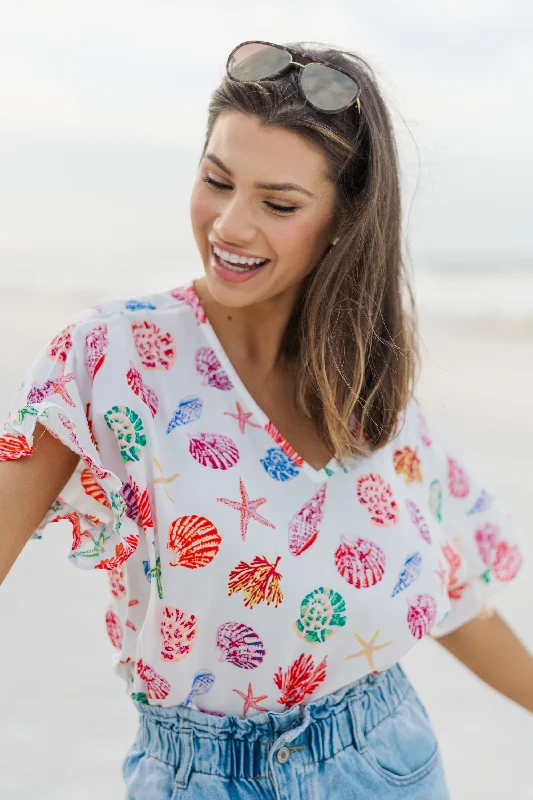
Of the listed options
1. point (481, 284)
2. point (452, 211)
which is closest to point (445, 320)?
point (452, 211)

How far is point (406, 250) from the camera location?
1.70 meters

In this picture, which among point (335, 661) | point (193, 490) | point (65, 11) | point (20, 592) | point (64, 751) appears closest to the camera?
point (193, 490)

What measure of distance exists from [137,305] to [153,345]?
0.07 m

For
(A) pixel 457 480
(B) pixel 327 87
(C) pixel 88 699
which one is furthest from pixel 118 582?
(C) pixel 88 699

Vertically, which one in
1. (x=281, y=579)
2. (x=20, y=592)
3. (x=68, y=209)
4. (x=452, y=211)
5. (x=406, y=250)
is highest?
(x=406, y=250)

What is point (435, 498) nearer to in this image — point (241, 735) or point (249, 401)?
point (249, 401)

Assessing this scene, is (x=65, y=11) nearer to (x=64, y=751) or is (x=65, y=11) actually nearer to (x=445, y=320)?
(x=445, y=320)

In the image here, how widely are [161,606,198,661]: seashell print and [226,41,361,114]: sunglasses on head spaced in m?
0.79

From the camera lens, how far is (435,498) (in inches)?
69.4

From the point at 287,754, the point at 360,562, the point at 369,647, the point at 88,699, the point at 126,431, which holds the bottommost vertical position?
the point at 88,699

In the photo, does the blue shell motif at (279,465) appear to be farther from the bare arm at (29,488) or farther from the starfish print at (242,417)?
the bare arm at (29,488)

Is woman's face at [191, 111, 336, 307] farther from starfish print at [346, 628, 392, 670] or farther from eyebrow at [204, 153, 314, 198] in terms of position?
starfish print at [346, 628, 392, 670]

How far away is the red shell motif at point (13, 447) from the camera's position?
119 centimetres

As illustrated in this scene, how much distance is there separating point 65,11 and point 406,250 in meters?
15.8
